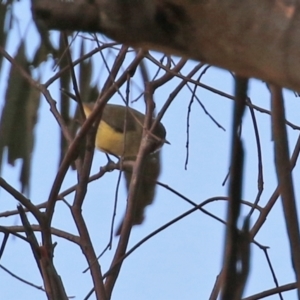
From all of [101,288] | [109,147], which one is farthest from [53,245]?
[109,147]

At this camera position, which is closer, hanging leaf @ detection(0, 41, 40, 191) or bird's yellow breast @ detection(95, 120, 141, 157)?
hanging leaf @ detection(0, 41, 40, 191)

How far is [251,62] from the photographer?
0.39 m

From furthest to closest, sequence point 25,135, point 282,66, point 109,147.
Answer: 1. point 109,147
2. point 25,135
3. point 282,66

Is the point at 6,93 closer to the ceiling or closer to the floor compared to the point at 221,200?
closer to the ceiling

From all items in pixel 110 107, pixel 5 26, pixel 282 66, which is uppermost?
pixel 110 107

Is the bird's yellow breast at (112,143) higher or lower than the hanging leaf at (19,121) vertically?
higher

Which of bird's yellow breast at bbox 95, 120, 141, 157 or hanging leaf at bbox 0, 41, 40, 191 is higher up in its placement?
bird's yellow breast at bbox 95, 120, 141, 157

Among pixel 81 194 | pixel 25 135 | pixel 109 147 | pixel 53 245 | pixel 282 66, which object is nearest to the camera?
pixel 282 66

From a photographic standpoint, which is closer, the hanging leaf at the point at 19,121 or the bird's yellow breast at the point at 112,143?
the hanging leaf at the point at 19,121

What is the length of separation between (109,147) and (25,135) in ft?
5.35

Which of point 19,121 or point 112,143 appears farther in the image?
point 112,143

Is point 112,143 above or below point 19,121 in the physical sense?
above

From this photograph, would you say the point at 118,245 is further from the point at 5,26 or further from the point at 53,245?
the point at 5,26

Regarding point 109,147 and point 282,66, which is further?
point 109,147
